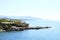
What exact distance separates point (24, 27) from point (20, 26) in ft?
1.67

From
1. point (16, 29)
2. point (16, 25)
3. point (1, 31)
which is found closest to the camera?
point (1, 31)

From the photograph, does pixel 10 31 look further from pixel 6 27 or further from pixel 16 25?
pixel 16 25

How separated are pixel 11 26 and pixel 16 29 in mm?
665

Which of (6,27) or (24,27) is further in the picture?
(24,27)

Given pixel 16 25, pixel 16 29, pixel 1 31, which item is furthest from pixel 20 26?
pixel 1 31

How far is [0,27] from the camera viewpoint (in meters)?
19.5

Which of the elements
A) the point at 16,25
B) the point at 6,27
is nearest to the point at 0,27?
the point at 6,27

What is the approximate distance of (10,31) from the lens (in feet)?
63.4

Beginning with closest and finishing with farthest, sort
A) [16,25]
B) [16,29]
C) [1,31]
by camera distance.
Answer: [1,31] < [16,29] < [16,25]

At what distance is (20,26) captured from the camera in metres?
21.9

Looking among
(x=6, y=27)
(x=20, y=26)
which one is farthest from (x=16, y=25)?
(x=6, y=27)

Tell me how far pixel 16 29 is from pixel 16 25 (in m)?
1.66

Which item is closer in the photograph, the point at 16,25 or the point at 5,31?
the point at 5,31

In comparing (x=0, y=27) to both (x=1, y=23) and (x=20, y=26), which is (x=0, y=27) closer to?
(x=1, y=23)
